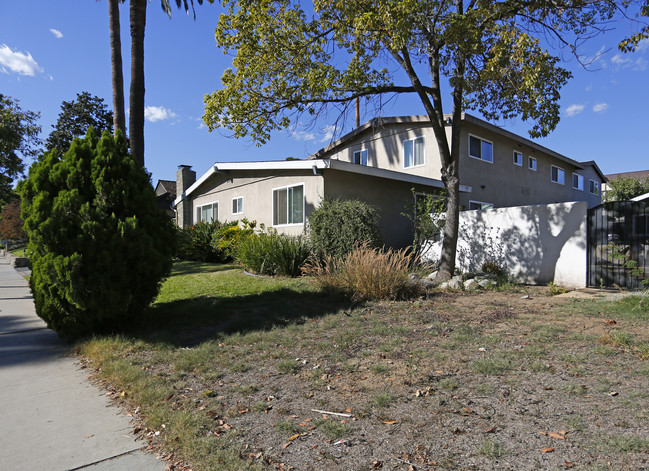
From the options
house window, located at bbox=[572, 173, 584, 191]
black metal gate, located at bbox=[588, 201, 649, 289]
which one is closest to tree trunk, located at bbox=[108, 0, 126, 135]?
black metal gate, located at bbox=[588, 201, 649, 289]

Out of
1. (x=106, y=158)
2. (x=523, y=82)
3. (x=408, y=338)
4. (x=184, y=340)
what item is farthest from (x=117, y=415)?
(x=523, y=82)

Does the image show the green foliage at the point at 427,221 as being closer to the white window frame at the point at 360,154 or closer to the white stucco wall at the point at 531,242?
the white stucco wall at the point at 531,242

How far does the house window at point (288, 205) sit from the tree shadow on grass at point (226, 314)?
506 cm

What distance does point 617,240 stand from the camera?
927 cm

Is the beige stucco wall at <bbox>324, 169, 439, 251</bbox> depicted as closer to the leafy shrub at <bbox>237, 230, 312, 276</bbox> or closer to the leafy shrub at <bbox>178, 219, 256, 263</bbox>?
the leafy shrub at <bbox>237, 230, 312, 276</bbox>

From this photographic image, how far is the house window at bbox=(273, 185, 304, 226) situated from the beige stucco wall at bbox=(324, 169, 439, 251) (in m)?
1.20

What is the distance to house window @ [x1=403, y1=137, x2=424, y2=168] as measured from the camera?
54.2ft

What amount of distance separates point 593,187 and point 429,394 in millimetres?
29635

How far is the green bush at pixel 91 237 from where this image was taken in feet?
18.6

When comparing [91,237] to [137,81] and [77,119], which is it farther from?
[77,119]

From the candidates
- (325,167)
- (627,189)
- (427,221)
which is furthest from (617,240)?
(627,189)

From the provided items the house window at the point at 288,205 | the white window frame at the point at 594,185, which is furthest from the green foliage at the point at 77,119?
the white window frame at the point at 594,185

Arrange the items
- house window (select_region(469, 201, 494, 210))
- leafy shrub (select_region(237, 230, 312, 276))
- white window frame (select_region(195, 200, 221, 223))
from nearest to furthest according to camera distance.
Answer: leafy shrub (select_region(237, 230, 312, 276))
house window (select_region(469, 201, 494, 210))
white window frame (select_region(195, 200, 221, 223))

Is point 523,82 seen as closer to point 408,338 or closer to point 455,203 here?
point 455,203
